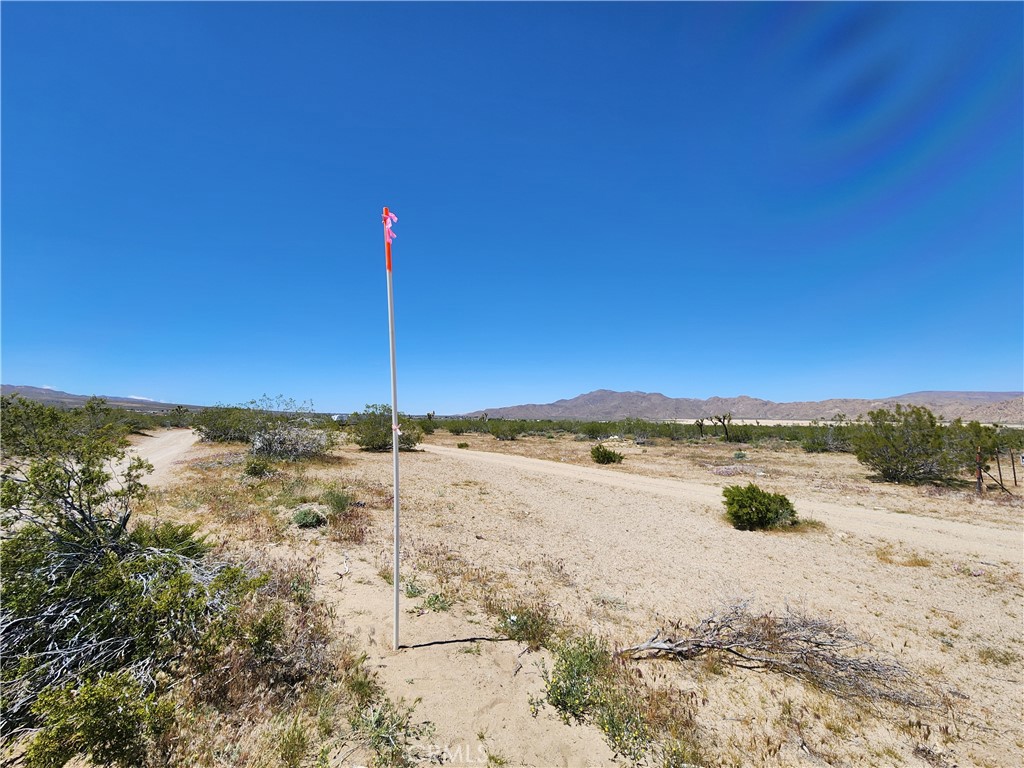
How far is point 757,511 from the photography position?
37.8ft

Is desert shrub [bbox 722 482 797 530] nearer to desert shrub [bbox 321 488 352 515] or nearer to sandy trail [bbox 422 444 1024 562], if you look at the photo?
sandy trail [bbox 422 444 1024 562]

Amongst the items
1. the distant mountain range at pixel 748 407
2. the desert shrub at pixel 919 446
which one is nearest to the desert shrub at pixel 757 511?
the desert shrub at pixel 919 446

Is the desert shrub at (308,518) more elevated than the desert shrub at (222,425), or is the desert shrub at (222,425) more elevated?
the desert shrub at (222,425)

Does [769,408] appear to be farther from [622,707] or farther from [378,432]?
[622,707]

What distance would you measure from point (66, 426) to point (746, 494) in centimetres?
1504

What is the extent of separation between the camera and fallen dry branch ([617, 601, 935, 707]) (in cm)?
470

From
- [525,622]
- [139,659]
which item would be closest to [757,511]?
[525,622]

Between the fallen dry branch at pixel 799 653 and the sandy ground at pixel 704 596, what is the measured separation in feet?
0.81

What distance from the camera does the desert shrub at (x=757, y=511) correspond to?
1148cm

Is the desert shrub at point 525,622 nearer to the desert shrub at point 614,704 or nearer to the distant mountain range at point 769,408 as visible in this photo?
the desert shrub at point 614,704

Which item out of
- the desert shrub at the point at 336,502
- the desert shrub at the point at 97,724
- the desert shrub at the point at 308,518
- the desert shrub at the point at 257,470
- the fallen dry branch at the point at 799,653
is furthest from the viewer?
the desert shrub at the point at 257,470

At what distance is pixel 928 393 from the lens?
193 m

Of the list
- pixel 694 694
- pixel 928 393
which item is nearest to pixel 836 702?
pixel 694 694

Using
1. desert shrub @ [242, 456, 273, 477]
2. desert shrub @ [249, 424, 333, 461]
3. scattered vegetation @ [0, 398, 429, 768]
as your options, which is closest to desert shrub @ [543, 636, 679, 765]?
scattered vegetation @ [0, 398, 429, 768]
